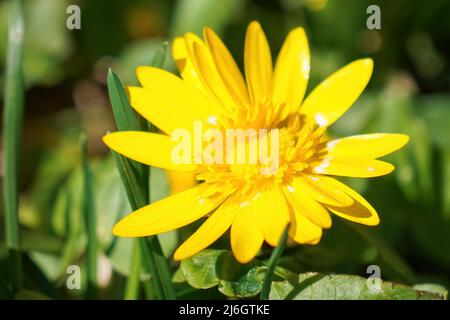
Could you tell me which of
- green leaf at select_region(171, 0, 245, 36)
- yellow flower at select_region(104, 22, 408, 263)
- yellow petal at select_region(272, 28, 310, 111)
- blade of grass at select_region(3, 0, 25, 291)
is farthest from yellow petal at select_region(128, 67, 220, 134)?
green leaf at select_region(171, 0, 245, 36)

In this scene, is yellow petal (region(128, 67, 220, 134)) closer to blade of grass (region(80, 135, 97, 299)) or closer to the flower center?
the flower center

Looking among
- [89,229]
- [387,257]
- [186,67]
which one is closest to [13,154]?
[89,229]

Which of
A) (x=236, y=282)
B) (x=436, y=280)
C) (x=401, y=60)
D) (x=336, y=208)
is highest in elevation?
(x=401, y=60)

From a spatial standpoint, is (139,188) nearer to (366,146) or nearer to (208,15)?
Answer: (366,146)

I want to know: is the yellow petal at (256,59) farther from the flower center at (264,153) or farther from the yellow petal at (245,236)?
the yellow petal at (245,236)

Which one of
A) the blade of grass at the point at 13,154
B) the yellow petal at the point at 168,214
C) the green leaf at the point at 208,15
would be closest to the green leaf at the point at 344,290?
the yellow petal at the point at 168,214

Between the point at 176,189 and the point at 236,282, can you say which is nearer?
the point at 236,282

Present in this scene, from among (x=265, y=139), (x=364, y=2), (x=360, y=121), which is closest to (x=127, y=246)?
(x=265, y=139)
